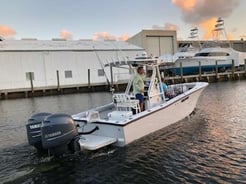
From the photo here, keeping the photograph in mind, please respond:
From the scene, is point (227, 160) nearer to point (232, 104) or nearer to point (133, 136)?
point (133, 136)

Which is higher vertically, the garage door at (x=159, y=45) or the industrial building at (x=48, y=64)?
the garage door at (x=159, y=45)

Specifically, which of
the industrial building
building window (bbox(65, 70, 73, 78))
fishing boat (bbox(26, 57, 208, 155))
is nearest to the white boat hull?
fishing boat (bbox(26, 57, 208, 155))

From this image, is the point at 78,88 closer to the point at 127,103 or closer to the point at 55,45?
the point at 55,45

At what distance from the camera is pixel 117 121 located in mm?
8758

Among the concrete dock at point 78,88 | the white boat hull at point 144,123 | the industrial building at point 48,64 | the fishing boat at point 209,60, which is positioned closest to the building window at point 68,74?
the industrial building at point 48,64

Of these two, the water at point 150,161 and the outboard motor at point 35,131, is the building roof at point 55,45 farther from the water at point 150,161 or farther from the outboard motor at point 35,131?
the outboard motor at point 35,131

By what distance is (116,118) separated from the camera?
32.0ft

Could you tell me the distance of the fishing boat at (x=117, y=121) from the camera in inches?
284

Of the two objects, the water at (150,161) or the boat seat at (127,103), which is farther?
the boat seat at (127,103)

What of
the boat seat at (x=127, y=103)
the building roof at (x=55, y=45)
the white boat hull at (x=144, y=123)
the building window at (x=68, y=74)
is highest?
the building roof at (x=55, y=45)

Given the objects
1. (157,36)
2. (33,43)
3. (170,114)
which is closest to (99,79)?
(33,43)

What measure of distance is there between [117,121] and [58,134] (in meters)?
2.21

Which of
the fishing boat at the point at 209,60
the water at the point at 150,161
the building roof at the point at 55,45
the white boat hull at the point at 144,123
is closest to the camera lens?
the water at the point at 150,161

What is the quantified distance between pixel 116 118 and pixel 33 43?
29583mm
